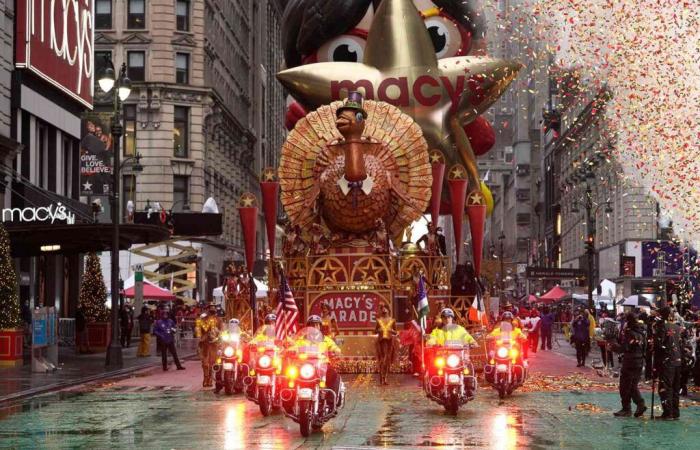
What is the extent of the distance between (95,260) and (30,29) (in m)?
8.84

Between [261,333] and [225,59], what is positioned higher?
[225,59]

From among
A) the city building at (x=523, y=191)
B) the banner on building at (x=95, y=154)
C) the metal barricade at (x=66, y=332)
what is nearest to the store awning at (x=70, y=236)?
the metal barricade at (x=66, y=332)

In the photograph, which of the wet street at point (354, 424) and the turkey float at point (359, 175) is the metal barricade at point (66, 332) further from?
the wet street at point (354, 424)

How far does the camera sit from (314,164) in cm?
3138

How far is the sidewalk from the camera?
24947 millimetres

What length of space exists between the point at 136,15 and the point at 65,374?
39705 millimetres

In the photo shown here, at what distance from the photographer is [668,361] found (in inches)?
726

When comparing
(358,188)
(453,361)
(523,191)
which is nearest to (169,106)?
(358,188)

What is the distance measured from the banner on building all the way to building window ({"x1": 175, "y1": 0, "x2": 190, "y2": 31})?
435 inches

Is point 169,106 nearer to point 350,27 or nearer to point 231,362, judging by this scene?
point 350,27

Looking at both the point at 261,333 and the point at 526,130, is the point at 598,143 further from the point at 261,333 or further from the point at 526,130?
the point at 526,130

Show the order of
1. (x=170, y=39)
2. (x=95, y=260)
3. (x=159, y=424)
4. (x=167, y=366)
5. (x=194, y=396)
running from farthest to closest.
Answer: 1. (x=170, y=39)
2. (x=95, y=260)
3. (x=167, y=366)
4. (x=194, y=396)
5. (x=159, y=424)

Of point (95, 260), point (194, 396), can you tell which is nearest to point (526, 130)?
point (95, 260)

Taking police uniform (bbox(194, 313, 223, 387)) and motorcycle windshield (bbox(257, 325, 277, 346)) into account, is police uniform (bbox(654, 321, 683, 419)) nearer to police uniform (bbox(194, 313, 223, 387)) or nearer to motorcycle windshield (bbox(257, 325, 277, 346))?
motorcycle windshield (bbox(257, 325, 277, 346))
